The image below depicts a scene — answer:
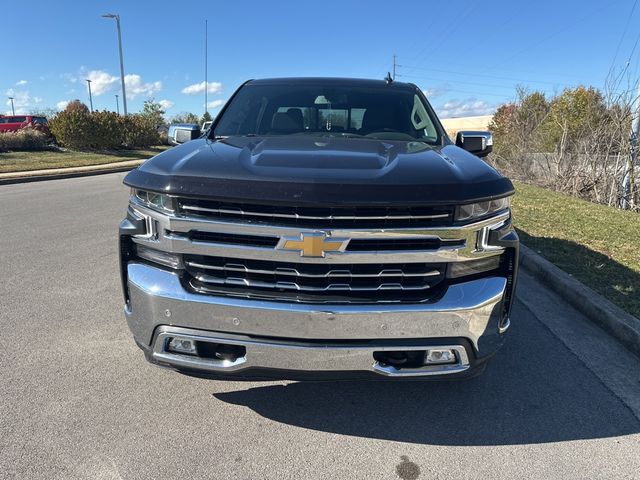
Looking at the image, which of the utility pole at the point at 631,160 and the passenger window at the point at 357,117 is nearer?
the passenger window at the point at 357,117

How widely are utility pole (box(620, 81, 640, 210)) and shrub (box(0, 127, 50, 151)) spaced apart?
910 inches

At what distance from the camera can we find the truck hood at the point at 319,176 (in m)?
2.24

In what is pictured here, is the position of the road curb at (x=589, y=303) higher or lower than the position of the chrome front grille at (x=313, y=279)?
lower

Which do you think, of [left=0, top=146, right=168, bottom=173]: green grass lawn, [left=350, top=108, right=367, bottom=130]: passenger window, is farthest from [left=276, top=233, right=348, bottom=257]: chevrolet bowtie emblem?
[left=0, top=146, right=168, bottom=173]: green grass lawn

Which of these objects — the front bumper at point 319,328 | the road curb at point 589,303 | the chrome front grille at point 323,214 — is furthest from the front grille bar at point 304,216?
the road curb at point 589,303

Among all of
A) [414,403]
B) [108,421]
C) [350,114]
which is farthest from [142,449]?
[350,114]

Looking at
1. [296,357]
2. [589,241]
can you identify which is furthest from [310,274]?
[589,241]

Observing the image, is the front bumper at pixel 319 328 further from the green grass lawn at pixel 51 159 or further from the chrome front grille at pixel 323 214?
the green grass lawn at pixel 51 159

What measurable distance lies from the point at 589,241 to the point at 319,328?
5.65 m

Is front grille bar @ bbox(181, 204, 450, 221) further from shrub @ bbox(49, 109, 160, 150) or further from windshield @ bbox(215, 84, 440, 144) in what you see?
shrub @ bbox(49, 109, 160, 150)

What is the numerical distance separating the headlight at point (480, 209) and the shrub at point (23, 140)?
24052 mm

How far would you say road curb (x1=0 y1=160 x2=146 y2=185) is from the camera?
14.6 metres

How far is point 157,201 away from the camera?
2.45 metres

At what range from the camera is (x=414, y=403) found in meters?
2.95
